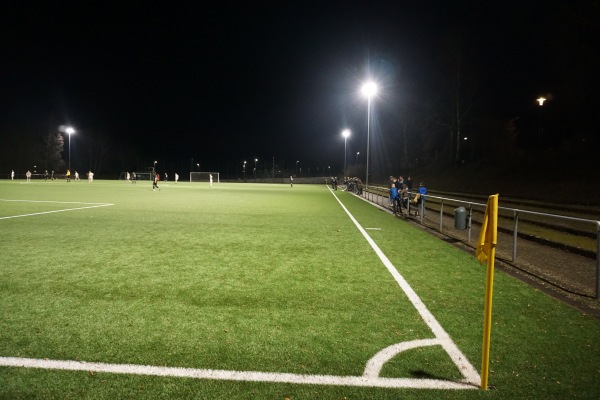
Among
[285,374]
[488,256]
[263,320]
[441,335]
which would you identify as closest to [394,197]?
[441,335]

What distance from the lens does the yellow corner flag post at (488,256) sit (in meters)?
3.12

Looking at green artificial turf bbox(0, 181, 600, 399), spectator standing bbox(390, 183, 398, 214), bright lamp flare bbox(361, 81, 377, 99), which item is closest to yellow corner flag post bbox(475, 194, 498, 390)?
green artificial turf bbox(0, 181, 600, 399)

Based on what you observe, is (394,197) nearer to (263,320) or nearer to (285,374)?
(263,320)

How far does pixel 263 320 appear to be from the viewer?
15.0ft

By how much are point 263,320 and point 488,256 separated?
2507 mm

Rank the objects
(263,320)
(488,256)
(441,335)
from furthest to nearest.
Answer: (263,320)
(441,335)
(488,256)

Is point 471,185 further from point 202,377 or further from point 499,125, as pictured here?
point 202,377

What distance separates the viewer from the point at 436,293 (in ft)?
19.1

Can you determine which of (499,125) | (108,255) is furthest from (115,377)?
(499,125)

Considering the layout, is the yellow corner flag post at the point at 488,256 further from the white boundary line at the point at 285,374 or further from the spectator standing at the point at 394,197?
the spectator standing at the point at 394,197

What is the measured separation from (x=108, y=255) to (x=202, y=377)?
5.62 metres

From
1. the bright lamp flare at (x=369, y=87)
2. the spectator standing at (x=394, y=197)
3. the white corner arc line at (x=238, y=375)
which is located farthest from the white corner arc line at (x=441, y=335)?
the bright lamp flare at (x=369, y=87)

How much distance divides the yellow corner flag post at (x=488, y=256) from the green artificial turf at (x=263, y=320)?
0.24 meters

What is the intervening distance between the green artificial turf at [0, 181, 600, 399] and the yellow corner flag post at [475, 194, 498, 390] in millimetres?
239
